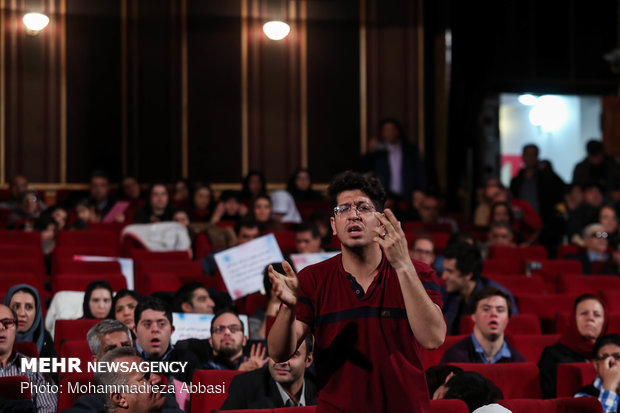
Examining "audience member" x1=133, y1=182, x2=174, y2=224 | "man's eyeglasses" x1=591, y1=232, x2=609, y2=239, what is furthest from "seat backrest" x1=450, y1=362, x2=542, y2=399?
"audience member" x1=133, y1=182, x2=174, y2=224

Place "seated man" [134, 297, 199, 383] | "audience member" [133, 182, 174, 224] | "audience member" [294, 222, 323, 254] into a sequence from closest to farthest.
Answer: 1. "seated man" [134, 297, 199, 383]
2. "audience member" [294, 222, 323, 254]
3. "audience member" [133, 182, 174, 224]

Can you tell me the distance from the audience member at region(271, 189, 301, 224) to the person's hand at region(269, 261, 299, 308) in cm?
596

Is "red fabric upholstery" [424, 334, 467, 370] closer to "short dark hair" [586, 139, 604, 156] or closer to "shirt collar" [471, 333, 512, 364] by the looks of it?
"shirt collar" [471, 333, 512, 364]

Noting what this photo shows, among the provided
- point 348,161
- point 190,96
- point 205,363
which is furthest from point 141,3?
point 205,363

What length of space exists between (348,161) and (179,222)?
3.67m

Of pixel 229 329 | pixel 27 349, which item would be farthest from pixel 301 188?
pixel 27 349

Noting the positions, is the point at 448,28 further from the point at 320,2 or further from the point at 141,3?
the point at 141,3

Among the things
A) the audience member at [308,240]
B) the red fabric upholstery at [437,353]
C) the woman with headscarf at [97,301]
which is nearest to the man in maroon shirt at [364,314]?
the red fabric upholstery at [437,353]

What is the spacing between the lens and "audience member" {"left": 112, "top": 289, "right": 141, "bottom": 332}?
15.1 ft

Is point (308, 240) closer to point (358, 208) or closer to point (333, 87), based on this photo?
point (358, 208)

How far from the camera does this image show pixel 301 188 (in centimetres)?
908

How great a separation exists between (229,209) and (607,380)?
177 inches

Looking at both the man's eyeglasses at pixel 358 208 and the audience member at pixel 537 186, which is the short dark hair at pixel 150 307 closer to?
the man's eyeglasses at pixel 358 208

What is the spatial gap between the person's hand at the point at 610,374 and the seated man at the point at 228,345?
1436mm
